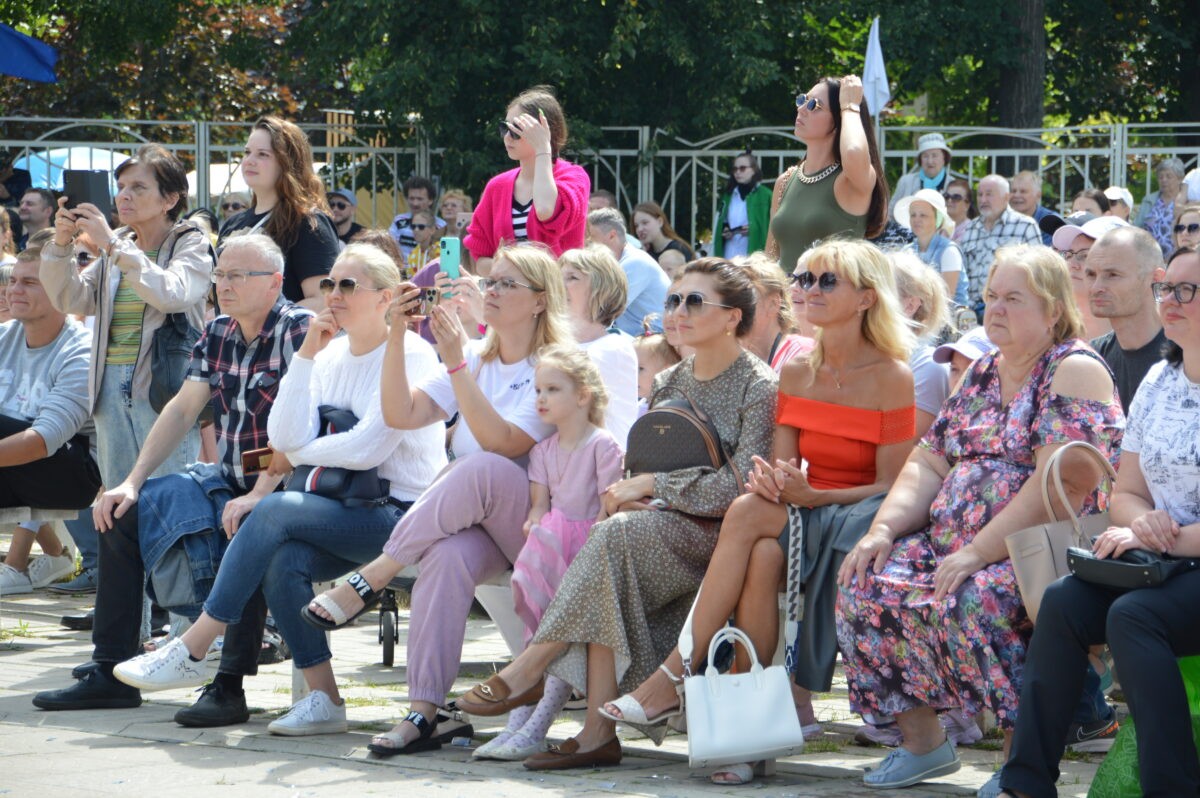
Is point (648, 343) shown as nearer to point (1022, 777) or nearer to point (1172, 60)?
point (1022, 777)

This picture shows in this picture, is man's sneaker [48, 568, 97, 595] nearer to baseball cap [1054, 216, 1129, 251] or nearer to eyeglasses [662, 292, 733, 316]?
eyeglasses [662, 292, 733, 316]

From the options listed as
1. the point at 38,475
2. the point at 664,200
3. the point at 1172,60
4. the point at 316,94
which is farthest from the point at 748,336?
the point at 316,94

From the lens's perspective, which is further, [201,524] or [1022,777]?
[201,524]

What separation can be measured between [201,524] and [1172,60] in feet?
55.7

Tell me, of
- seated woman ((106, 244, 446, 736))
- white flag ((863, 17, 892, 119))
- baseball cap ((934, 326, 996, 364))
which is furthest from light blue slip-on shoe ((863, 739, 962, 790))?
white flag ((863, 17, 892, 119))

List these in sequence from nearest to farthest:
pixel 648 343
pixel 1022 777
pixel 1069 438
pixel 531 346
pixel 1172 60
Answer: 1. pixel 1022 777
2. pixel 1069 438
3. pixel 531 346
4. pixel 648 343
5. pixel 1172 60

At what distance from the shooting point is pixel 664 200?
15172mm

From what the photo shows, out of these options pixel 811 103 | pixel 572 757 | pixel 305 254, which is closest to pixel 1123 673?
pixel 572 757

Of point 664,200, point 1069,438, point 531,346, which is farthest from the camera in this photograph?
A: point 664,200

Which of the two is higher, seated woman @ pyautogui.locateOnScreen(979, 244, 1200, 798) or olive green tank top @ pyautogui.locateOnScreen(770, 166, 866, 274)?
olive green tank top @ pyautogui.locateOnScreen(770, 166, 866, 274)

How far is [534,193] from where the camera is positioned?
757 cm

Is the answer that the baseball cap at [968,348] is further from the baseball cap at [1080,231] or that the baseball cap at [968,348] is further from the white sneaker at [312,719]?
the white sneaker at [312,719]

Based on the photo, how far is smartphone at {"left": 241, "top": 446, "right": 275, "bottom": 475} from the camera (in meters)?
6.24

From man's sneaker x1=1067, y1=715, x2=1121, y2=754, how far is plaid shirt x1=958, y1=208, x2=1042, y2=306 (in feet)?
20.0
